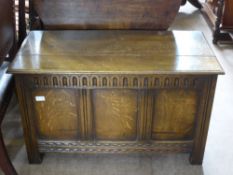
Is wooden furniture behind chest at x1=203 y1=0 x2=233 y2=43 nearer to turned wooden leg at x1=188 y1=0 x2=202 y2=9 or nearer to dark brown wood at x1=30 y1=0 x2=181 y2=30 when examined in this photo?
turned wooden leg at x1=188 y1=0 x2=202 y2=9

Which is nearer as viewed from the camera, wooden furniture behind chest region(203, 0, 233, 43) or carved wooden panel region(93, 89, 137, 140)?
carved wooden panel region(93, 89, 137, 140)

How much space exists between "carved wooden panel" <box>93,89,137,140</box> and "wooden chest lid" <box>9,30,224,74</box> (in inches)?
5.5

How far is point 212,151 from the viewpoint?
1.83 metres

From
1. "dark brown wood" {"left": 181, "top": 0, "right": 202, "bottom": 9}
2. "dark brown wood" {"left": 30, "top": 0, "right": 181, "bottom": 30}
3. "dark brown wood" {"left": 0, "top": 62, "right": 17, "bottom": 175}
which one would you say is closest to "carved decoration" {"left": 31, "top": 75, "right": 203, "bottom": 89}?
"dark brown wood" {"left": 0, "top": 62, "right": 17, "bottom": 175}

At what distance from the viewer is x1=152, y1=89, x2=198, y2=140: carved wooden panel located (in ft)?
4.89

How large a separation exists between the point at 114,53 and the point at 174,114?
1.37 ft

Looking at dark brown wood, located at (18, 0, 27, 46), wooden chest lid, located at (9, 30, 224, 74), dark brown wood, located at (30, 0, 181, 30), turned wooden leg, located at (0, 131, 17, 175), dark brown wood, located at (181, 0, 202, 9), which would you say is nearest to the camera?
wooden chest lid, located at (9, 30, 224, 74)

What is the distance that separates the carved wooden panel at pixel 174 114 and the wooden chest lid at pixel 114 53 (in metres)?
0.14

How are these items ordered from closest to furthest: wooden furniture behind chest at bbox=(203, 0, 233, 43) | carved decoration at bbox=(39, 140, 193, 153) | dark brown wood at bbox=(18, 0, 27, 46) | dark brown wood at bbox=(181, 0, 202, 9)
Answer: carved decoration at bbox=(39, 140, 193, 153), dark brown wood at bbox=(18, 0, 27, 46), wooden furniture behind chest at bbox=(203, 0, 233, 43), dark brown wood at bbox=(181, 0, 202, 9)

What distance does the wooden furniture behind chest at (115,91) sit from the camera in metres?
1.42

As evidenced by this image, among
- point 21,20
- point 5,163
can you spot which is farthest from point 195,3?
A: point 5,163

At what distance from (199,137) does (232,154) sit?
34 cm

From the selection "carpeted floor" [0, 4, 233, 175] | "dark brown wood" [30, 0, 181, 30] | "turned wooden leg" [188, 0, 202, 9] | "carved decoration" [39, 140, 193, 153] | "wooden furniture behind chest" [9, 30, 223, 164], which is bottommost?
"carpeted floor" [0, 4, 233, 175]

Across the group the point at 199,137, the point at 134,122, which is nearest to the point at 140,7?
the point at 134,122
